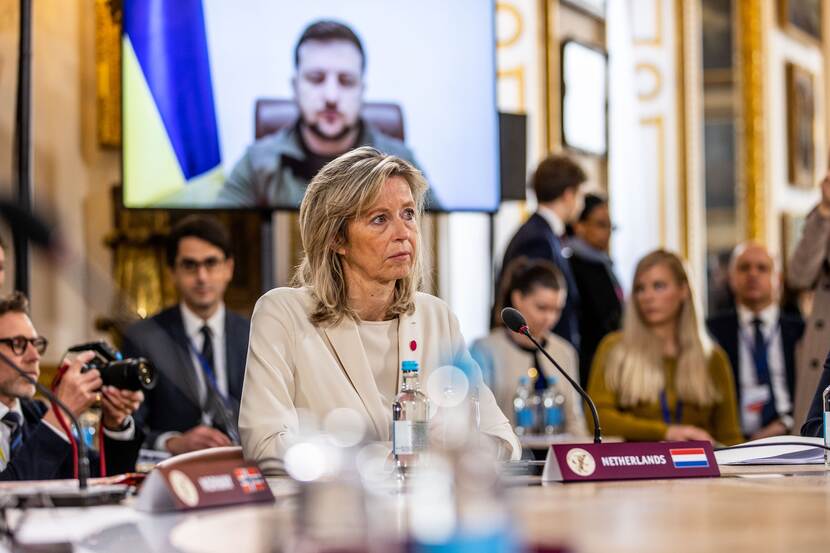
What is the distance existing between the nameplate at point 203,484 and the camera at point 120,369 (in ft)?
3.86

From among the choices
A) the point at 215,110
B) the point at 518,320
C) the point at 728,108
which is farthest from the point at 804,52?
the point at 518,320

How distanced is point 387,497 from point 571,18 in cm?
675

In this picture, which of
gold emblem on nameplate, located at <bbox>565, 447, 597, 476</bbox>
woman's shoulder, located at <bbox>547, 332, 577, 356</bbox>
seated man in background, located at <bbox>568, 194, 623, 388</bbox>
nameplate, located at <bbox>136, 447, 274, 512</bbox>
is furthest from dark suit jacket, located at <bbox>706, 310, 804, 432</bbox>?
nameplate, located at <bbox>136, 447, 274, 512</bbox>

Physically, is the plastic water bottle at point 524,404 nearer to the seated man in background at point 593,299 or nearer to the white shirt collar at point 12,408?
the seated man in background at point 593,299

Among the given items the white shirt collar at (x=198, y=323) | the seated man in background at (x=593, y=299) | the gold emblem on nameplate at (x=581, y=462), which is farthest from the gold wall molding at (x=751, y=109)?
the gold emblem on nameplate at (x=581, y=462)

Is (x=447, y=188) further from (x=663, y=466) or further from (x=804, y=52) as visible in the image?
(x=804, y=52)

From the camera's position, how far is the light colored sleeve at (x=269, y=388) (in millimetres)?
2533

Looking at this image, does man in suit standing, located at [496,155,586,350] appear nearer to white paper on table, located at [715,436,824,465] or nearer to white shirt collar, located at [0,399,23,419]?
white shirt collar, located at [0,399,23,419]

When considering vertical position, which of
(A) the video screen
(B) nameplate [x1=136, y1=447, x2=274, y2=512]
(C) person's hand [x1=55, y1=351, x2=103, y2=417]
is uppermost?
(A) the video screen

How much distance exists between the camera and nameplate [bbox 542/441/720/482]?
203 centimetres

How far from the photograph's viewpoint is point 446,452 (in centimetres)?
106

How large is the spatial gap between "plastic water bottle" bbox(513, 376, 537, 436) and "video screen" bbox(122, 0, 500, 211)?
0.66 m

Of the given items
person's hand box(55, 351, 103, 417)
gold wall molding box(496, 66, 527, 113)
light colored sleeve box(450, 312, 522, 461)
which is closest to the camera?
light colored sleeve box(450, 312, 522, 461)

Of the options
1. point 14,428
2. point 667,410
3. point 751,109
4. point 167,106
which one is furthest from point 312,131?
point 751,109
